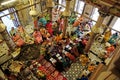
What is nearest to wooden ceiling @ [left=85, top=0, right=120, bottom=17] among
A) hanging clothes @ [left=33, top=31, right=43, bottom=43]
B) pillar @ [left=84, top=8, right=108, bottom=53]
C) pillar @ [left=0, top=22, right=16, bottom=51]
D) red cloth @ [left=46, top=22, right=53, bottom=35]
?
pillar @ [left=84, top=8, right=108, bottom=53]

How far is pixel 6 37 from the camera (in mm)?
8398

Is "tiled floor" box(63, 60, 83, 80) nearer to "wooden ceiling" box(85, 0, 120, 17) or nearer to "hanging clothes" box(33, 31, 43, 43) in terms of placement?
"hanging clothes" box(33, 31, 43, 43)

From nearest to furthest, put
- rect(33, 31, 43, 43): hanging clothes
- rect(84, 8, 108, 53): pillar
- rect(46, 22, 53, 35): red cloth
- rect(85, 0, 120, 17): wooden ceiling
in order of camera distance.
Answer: rect(85, 0, 120, 17): wooden ceiling, rect(84, 8, 108, 53): pillar, rect(33, 31, 43, 43): hanging clothes, rect(46, 22, 53, 35): red cloth

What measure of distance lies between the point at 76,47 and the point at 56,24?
282 cm

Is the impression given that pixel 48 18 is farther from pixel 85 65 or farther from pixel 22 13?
pixel 85 65

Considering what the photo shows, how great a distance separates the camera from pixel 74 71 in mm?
8992

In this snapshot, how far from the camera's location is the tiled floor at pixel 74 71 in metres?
8.70

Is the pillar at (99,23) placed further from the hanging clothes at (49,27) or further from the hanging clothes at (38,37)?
the hanging clothes at (38,37)

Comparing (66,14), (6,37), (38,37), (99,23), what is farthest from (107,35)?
(6,37)

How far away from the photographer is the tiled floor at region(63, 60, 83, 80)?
28.5 feet

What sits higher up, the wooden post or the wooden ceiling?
the wooden ceiling

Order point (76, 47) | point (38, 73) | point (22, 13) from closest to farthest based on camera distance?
1. point (38, 73)
2. point (76, 47)
3. point (22, 13)

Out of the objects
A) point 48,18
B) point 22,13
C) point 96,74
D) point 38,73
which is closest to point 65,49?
point 38,73

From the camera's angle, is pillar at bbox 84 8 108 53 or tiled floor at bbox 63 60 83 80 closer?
pillar at bbox 84 8 108 53
